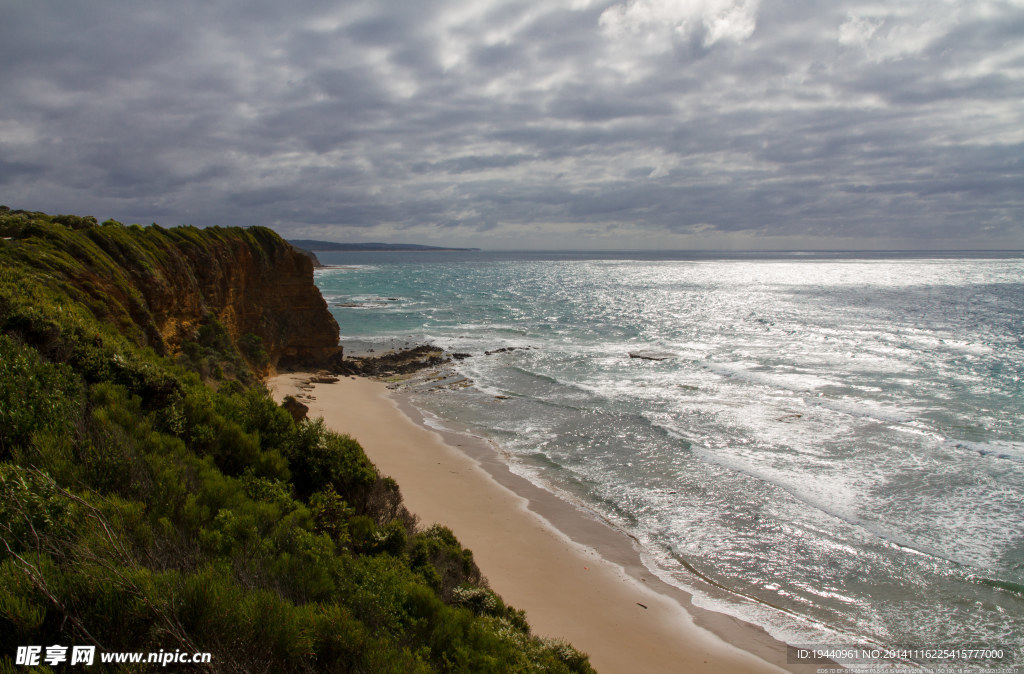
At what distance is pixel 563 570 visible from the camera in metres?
12.3

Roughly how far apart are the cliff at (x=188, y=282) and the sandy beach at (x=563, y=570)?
7001 mm

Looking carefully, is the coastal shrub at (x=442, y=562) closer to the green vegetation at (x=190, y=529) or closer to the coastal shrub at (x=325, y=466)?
the green vegetation at (x=190, y=529)

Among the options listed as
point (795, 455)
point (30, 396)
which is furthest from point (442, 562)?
point (795, 455)

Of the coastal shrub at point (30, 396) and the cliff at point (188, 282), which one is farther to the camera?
the cliff at point (188, 282)

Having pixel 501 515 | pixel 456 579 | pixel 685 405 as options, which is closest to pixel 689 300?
pixel 685 405

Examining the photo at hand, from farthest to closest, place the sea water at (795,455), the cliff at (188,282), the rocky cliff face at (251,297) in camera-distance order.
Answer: the rocky cliff face at (251,297)
the cliff at (188,282)
the sea water at (795,455)

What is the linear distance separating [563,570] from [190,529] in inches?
334

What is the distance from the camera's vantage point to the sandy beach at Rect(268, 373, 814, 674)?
977cm

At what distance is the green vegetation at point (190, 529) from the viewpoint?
14.0ft

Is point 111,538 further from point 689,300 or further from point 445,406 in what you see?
point 689,300

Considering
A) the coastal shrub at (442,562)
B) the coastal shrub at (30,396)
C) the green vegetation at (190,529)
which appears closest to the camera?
the green vegetation at (190,529)

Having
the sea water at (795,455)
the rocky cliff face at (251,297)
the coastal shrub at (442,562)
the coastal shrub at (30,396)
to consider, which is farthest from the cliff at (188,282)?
the coastal shrub at (442,562)

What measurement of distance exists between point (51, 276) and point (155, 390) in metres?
5.14

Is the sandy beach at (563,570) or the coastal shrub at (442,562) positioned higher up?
the coastal shrub at (442,562)
